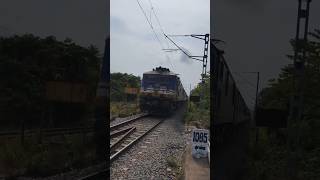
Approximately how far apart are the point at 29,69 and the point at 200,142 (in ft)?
12.5

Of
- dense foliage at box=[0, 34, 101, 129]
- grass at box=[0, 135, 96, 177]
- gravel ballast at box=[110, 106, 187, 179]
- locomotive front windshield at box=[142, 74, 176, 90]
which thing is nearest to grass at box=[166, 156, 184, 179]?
gravel ballast at box=[110, 106, 187, 179]

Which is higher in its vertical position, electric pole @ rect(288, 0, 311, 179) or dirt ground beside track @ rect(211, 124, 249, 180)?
electric pole @ rect(288, 0, 311, 179)

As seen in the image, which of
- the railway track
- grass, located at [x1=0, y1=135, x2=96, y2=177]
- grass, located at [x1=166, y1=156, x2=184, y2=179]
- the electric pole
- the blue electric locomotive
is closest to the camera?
the electric pole

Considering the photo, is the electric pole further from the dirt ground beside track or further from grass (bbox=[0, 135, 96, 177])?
grass (bbox=[0, 135, 96, 177])

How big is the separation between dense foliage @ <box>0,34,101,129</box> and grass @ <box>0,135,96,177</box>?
1.46 ft

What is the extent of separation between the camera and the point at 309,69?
7105mm

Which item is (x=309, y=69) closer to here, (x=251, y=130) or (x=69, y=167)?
(x=251, y=130)

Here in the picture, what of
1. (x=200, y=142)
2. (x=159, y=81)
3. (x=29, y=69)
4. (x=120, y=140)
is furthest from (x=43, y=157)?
(x=159, y=81)

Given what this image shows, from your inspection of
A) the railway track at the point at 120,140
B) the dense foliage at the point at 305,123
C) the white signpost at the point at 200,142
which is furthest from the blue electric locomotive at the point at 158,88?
the dense foliage at the point at 305,123

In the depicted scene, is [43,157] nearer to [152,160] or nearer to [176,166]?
[176,166]

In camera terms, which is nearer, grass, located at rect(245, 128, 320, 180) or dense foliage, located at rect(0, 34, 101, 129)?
grass, located at rect(245, 128, 320, 180)

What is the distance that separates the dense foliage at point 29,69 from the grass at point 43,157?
0.44 m

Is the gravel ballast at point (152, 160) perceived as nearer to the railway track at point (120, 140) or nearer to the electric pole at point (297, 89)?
the railway track at point (120, 140)

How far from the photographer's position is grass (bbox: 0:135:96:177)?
7.80m
